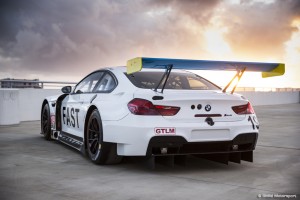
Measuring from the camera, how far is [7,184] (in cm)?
427

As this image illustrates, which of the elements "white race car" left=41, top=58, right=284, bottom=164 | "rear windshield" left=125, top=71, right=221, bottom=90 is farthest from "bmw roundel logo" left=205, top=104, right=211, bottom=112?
"rear windshield" left=125, top=71, right=221, bottom=90

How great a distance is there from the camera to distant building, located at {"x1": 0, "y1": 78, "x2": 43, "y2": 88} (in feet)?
45.5

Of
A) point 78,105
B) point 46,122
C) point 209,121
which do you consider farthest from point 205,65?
point 46,122

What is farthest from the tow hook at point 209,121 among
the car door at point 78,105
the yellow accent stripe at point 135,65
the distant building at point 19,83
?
the distant building at point 19,83

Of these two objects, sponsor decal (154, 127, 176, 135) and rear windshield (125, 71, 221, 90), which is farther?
rear windshield (125, 71, 221, 90)

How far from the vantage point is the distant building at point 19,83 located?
13.9 metres

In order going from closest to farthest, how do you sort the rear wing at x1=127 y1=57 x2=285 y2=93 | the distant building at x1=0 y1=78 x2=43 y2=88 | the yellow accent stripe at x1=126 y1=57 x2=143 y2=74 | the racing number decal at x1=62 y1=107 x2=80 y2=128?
the yellow accent stripe at x1=126 y1=57 x2=143 y2=74, the rear wing at x1=127 y1=57 x2=285 y2=93, the racing number decal at x1=62 y1=107 x2=80 y2=128, the distant building at x1=0 y1=78 x2=43 y2=88

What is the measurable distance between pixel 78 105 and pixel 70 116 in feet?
1.69

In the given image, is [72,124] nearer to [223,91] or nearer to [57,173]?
[57,173]

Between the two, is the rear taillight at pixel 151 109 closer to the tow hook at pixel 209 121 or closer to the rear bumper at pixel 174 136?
the rear bumper at pixel 174 136

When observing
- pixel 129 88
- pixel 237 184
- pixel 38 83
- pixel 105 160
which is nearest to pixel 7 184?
pixel 105 160

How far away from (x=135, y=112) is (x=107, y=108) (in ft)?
1.96

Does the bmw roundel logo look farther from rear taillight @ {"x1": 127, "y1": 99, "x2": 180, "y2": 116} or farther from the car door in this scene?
the car door

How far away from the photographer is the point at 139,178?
15.0 ft
